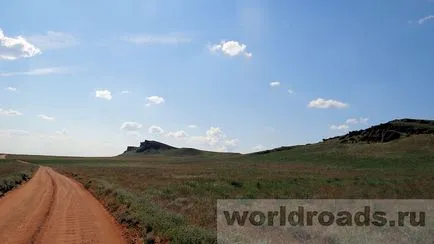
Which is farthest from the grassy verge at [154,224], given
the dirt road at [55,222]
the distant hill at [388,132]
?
the distant hill at [388,132]

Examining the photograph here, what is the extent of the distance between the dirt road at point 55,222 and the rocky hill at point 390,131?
9761 cm

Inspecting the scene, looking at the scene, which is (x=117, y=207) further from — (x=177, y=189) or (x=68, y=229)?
(x=177, y=189)

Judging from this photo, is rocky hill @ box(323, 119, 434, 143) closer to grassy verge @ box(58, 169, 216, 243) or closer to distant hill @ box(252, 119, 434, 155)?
distant hill @ box(252, 119, 434, 155)

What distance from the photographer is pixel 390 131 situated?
367ft

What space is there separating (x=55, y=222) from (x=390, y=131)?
350ft

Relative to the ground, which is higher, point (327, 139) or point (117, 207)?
point (327, 139)

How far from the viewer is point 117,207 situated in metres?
21.4

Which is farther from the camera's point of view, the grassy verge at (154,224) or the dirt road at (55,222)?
the dirt road at (55,222)

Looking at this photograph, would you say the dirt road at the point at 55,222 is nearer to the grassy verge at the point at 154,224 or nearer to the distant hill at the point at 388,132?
the grassy verge at the point at 154,224

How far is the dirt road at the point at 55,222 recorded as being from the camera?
13.7 meters

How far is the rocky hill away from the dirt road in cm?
9761

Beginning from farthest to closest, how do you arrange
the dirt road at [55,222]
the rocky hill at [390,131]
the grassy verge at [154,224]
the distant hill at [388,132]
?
the rocky hill at [390,131] < the distant hill at [388,132] < the dirt road at [55,222] < the grassy verge at [154,224]

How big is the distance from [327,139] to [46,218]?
122 m

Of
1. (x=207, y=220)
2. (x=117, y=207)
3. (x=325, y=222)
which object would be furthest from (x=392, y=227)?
(x=117, y=207)
